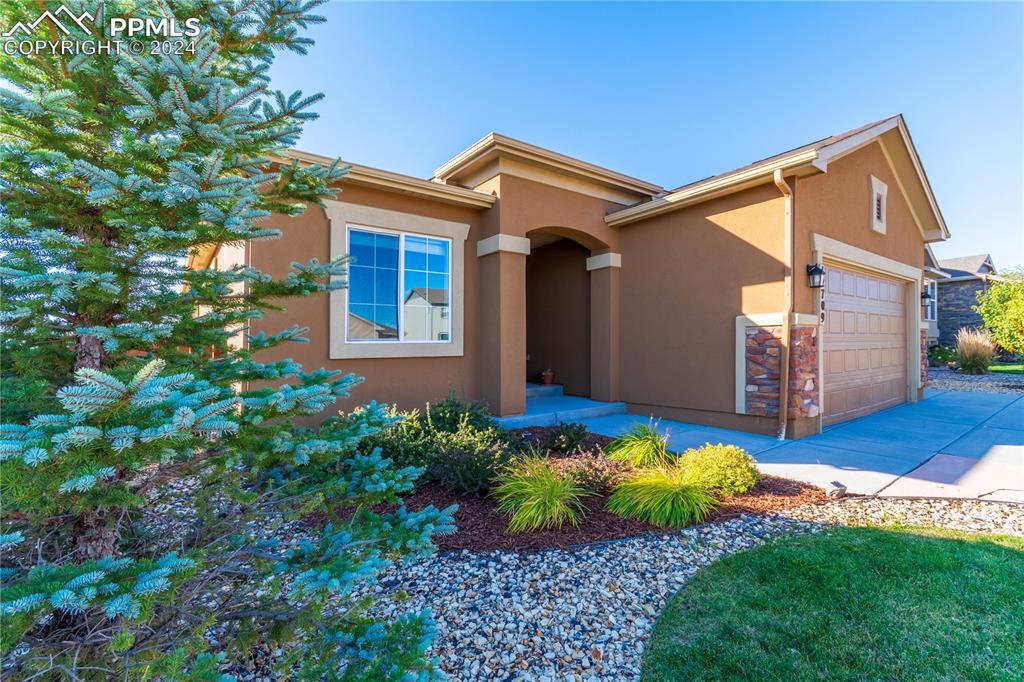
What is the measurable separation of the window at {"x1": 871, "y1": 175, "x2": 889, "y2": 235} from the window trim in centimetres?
766

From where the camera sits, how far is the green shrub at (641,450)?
16.6ft

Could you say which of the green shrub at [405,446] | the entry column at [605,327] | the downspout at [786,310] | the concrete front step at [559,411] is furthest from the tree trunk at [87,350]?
the entry column at [605,327]

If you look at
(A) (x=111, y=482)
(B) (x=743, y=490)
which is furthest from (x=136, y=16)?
(B) (x=743, y=490)

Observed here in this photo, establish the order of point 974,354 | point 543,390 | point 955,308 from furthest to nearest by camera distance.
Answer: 1. point 955,308
2. point 974,354
3. point 543,390

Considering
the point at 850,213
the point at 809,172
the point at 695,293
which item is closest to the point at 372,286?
the point at 695,293

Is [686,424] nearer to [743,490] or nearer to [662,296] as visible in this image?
[662,296]

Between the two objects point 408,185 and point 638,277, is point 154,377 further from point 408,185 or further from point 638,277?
point 638,277

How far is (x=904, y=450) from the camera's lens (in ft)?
19.8

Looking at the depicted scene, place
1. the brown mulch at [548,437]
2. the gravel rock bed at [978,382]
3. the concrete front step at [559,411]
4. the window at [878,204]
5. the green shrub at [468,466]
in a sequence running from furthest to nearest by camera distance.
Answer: the gravel rock bed at [978,382] → the window at [878,204] → the concrete front step at [559,411] → the brown mulch at [548,437] → the green shrub at [468,466]

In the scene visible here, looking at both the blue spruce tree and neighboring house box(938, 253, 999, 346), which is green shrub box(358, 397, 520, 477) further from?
neighboring house box(938, 253, 999, 346)

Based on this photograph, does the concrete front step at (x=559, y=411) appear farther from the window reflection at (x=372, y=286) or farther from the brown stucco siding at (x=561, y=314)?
the window reflection at (x=372, y=286)

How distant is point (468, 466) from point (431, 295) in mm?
3711

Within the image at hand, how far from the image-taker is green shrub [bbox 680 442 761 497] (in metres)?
4.43

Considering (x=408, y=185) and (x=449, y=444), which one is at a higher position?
(x=408, y=185)
